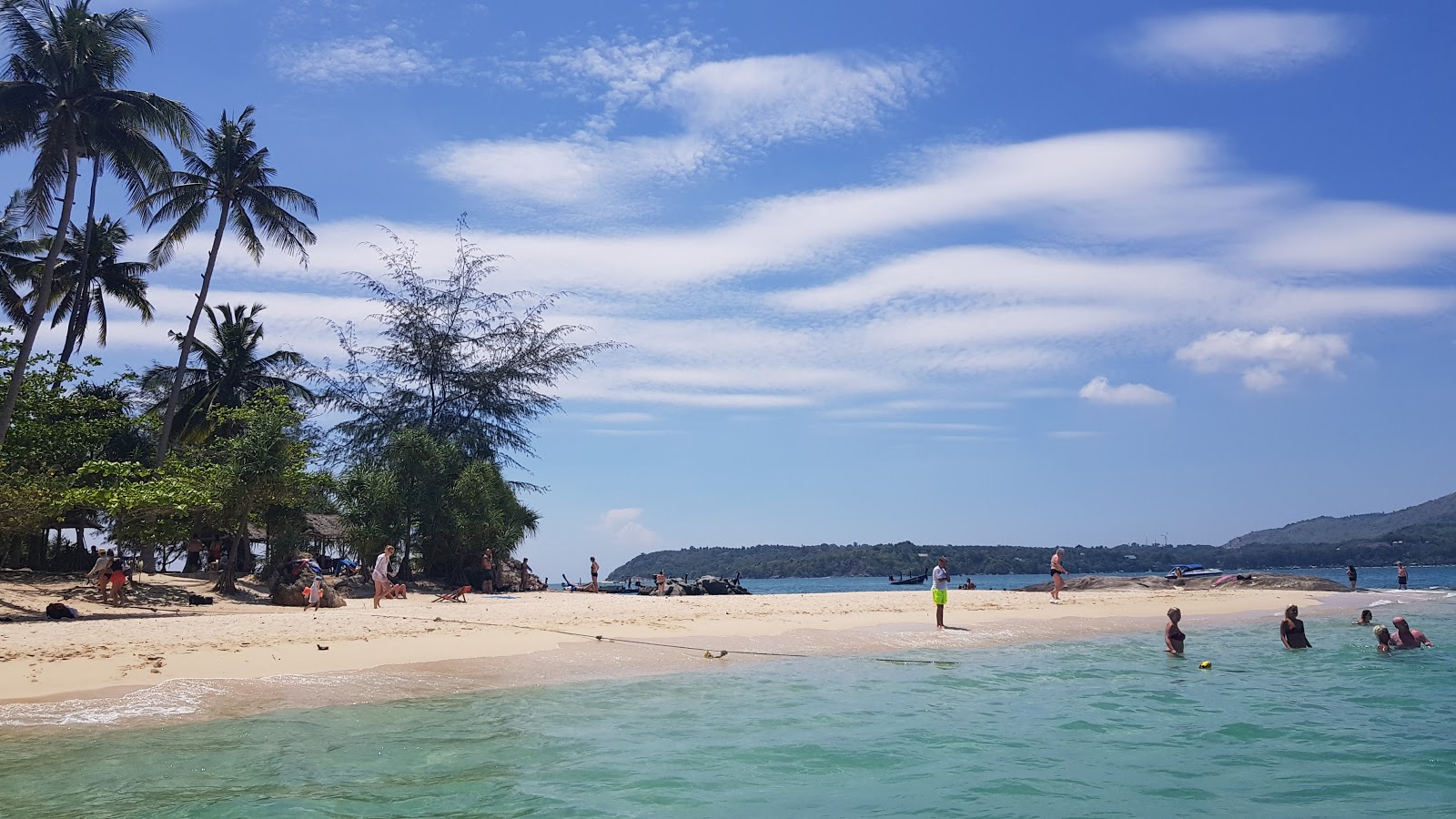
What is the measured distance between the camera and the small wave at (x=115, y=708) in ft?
34.0

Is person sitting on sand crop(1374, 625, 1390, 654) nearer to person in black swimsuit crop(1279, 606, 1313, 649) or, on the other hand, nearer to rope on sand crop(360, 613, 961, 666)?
person in black swimsuit crop(1279, 606, 1313, 649)

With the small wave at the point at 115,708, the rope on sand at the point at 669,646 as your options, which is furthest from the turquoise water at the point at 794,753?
the rope on sand at the point at 669,646

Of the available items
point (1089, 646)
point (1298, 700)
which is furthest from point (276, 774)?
point (1089, 646)

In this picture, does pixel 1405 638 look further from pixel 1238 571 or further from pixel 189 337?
pixel 1238 571

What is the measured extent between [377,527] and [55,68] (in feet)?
45.9

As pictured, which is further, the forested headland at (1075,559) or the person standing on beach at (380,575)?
the forested headland at (1075,559)

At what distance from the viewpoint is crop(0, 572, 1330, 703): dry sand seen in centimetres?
1312

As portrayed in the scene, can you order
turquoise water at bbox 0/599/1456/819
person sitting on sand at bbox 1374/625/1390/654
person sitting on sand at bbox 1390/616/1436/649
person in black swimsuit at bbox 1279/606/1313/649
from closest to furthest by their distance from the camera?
turquoise water at bbox 0/599/1456/819
person sitting on sand at bbox 1374/625/1390/654
person sitting on sand at bbox 1390/616/1436/649
person in black swimsuit at bbox 1279/606/1313/649

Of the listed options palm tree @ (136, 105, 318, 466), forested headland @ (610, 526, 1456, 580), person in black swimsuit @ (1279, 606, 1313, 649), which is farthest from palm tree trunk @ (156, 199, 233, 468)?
forested headland @ (610, 526, 1456, 580)

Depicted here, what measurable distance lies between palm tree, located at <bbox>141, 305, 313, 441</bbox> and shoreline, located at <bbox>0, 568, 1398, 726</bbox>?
40.9ft

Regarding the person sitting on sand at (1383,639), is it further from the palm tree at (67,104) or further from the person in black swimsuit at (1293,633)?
the palm tree at (67,104)

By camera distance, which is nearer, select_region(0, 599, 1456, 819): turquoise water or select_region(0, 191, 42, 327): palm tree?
select_region(0, 599, 1456, 819): turquoise water

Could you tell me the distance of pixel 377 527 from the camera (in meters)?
28.1

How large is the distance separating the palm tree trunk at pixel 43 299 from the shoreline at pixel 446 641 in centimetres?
393
